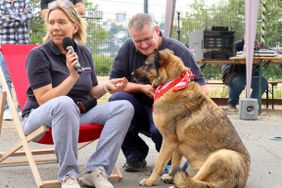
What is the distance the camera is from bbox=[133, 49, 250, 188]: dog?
157 inches

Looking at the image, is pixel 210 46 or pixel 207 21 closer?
pixel 210 46

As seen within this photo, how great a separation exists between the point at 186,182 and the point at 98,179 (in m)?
0.70

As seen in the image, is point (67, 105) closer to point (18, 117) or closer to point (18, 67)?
point (18, 117)

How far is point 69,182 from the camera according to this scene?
3715 millimetres

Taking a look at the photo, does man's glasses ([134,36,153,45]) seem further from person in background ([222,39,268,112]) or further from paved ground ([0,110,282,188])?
person in background ([222,39,268,112])

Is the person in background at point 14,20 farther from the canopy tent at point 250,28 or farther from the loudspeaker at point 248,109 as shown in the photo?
the loudspeaker at point 248,109

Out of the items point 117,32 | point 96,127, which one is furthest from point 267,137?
point 117,32

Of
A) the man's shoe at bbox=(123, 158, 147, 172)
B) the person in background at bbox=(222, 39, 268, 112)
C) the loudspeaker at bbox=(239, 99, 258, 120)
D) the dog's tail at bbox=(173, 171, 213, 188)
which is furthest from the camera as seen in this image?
the person in background at bbox=(222, 39, 268, 112)

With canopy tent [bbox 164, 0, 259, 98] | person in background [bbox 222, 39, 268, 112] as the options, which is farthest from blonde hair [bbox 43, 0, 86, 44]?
person in background [bbox 222, 39, 268, 112]

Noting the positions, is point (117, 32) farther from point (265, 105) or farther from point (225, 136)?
point (225, 136)

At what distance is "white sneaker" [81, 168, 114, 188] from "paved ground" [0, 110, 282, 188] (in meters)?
0.30

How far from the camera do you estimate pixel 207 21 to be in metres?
13.4

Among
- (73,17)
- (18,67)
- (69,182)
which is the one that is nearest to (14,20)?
(18,67)

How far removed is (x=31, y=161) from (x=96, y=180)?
0.54m
